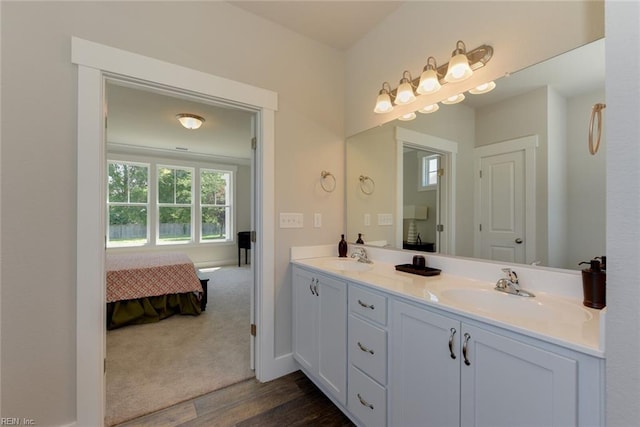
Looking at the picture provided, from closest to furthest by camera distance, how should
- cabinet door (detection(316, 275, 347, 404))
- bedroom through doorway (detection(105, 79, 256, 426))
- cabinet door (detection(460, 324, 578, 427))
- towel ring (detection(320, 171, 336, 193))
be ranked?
cabinet door (detection(460, 324, 578, 427)) < cabinet door (detection(316, 275, 347, 404)) < bedroom through doorway (detection(105, 79, 256, 426)) < towel ring (detection(320, 171, 336, 193))

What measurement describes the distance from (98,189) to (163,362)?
158cm

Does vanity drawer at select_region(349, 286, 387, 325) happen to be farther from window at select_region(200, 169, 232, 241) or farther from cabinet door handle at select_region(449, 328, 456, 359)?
window at select_region(200, 169, 232, 241)

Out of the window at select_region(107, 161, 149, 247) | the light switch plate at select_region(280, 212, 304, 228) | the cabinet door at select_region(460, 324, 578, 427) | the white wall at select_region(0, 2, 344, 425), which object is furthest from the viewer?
the window at select_region(107, 161, 149, 247)

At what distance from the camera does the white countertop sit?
787 mm

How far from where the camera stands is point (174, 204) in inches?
229

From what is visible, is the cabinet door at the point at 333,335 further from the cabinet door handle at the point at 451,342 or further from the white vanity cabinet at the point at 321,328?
the cabinet door handle at the point at 451,342

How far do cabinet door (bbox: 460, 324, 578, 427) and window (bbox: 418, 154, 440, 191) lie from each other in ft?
3.54

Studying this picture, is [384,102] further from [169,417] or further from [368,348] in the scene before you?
[169,417]

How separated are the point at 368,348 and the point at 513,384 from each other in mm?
668

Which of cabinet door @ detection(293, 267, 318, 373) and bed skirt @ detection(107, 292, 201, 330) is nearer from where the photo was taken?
cabinet door @ detection(293, 267, 318, 373)

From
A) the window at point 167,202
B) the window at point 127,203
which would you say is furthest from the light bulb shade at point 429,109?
the window at point 127,203

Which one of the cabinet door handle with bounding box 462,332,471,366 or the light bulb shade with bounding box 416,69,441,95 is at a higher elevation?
the light bulb shade with bounding box 416,69,441,95

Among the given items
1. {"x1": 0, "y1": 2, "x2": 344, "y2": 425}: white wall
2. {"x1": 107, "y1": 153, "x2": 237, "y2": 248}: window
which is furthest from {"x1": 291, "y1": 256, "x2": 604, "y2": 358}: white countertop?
{"x1": 107, "y1": 153, "x2": 237, "y2": 248}: window

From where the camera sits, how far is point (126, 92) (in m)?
2.89
